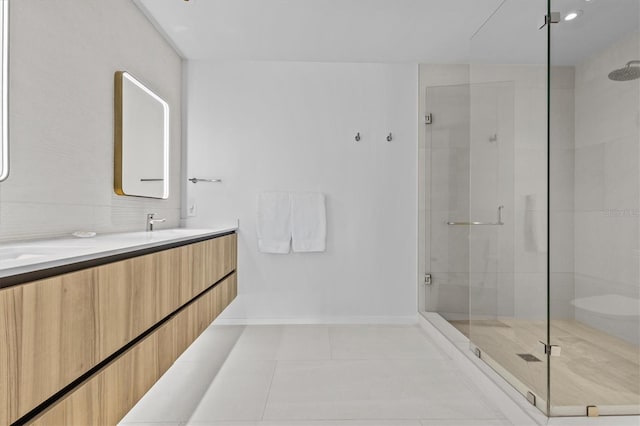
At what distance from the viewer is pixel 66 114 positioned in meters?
1.71

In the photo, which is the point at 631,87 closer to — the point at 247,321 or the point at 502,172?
the point at 502,172

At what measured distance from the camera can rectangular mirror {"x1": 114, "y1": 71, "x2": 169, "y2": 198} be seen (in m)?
2.15

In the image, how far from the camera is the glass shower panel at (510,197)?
1776 mm

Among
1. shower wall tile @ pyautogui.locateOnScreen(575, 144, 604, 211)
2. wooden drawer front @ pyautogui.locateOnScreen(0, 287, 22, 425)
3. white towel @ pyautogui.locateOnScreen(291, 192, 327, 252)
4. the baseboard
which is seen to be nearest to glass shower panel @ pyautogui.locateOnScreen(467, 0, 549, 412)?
shower wall tile @ pyautogui.locateOnScreen(575, 144, 604, 211)

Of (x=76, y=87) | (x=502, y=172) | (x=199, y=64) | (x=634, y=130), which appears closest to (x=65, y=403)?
(x=76, y=87)

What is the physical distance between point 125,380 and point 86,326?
0.32 metres

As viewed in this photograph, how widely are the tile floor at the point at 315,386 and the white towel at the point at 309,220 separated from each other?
74 centimetres

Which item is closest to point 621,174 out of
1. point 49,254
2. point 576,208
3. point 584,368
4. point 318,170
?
point 576,208

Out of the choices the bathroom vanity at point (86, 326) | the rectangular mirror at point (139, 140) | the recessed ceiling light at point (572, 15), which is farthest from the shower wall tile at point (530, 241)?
the rectangular mirror at point (139, 140)

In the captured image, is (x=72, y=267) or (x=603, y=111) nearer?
(x=72, y=267)

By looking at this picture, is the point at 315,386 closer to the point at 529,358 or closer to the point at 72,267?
the point at 529,358

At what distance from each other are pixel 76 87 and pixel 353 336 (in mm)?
2372

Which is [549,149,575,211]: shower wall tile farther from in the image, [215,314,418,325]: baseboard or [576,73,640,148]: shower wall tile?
[215,314,418,325]: baseboard

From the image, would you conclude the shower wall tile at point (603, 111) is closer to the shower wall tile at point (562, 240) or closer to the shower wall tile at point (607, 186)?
the shower wall tile at point (607, 186)
